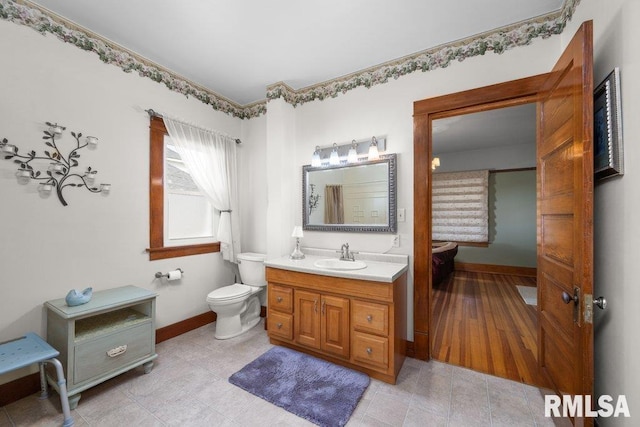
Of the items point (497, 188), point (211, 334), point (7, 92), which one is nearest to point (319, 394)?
point (211, 334)

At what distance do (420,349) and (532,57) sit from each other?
251 centimetres

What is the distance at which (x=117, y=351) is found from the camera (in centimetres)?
176

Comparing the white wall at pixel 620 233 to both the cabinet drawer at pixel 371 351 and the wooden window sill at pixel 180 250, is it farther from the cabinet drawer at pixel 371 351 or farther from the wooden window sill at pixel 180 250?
the wooden window sill at pixel 180 250

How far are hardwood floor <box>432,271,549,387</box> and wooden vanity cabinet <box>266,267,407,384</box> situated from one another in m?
0.61

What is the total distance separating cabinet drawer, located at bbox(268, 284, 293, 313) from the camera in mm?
2240

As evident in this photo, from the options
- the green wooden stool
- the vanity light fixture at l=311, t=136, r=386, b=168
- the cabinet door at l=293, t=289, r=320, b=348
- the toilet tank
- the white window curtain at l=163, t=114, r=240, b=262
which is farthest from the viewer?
the toilet tank

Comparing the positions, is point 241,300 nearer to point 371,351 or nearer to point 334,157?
point 371,351

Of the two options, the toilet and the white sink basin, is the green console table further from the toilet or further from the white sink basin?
the white sink basin

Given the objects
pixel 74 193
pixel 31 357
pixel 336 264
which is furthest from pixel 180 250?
pixel 336 264

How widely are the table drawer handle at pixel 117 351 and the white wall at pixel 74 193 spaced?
533 mm

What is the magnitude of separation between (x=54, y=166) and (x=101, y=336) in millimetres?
1272

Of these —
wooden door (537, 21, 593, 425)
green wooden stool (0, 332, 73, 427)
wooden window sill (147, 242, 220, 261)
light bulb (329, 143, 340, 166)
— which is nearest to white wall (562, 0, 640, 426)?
wooden door (537, 21, 593, 425)

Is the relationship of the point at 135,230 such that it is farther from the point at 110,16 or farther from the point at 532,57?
the point at 532,57

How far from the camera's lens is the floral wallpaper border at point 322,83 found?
5.67 feet
